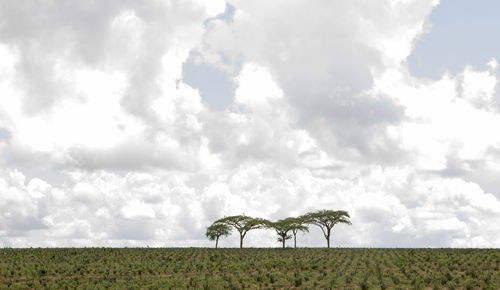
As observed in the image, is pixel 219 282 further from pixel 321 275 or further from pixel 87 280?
pixel 87 280

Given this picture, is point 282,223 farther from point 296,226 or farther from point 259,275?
point 259,275

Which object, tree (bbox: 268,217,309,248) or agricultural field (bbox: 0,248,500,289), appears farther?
tree (bbox: 268,217,309,248)

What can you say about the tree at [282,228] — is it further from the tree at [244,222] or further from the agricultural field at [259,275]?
the agricultural field at [259,275]

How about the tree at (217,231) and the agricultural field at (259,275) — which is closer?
the agricultural field at (259,275)

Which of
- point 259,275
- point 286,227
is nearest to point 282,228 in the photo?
point 286,227

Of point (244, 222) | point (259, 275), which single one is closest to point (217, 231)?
point (244, 222)

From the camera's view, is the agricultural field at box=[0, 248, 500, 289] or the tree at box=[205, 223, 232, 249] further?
the tree at box=[205, 223, 232, 249]

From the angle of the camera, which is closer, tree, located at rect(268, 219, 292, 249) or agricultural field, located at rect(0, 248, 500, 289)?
agricultural field, located at rect(0, 248, 500, 289)

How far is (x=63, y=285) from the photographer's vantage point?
3722cm

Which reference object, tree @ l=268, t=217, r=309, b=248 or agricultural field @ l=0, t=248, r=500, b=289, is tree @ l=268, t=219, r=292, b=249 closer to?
tree @ l=268, t=217, r=309, b=248

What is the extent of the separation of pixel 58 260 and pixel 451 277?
45598 mm

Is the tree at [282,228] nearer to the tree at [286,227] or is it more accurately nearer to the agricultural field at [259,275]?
the tree at [286,227]

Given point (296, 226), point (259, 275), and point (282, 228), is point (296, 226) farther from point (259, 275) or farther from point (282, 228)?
point (259, 275)

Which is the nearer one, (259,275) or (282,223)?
(259,275)
